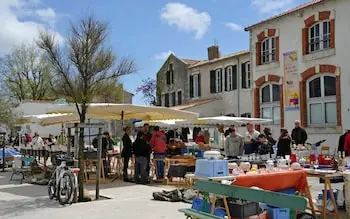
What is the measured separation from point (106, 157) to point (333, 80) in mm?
11411

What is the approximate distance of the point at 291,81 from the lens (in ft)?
76.3

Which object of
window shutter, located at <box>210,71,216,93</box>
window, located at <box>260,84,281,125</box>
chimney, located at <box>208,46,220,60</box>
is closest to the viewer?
window, located at <box>260,84,281,125</box>

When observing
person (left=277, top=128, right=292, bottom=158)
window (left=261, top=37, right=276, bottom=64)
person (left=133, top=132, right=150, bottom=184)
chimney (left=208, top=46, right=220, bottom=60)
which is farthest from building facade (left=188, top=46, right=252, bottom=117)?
person (left=133, top=132, right=150, bottom=184)

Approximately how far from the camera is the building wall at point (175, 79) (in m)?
37.9

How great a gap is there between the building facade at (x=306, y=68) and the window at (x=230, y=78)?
5.51 m

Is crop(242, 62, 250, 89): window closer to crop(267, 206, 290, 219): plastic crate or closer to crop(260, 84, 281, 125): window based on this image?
crop(260, 84, 281, 125): window

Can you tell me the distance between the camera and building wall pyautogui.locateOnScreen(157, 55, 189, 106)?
37.9 m

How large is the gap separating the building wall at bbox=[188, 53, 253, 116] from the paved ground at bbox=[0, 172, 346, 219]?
1749 centimetres

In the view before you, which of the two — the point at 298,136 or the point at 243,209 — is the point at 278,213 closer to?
the point at 243,209

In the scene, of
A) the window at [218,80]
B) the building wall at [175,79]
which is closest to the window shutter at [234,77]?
the window at [218,80]

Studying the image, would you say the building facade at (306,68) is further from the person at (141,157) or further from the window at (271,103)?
the person at (141,157)

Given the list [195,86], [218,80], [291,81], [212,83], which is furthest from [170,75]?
[291,81]

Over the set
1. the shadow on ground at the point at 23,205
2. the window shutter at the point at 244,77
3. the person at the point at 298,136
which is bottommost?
the shadow on ground at the point at 23,205

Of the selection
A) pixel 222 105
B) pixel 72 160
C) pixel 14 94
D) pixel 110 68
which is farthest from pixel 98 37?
pixel 14 94
